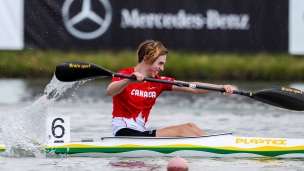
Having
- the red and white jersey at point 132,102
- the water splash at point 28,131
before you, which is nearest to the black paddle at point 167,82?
the red and white jersey at point 132,102

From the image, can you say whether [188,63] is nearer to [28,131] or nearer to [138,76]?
[28,131]

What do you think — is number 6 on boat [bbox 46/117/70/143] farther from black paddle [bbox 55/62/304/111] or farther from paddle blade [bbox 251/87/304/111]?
paddle blade [bbox 251/87/304/111]

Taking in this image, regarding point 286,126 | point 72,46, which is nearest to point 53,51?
point 72,46

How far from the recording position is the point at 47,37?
21.0 metres

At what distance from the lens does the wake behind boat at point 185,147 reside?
11.6 meters

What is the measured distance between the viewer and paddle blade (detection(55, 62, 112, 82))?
39.6 ft

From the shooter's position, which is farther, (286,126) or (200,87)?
(286,126)

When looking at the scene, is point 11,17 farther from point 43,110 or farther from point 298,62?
point 43,110

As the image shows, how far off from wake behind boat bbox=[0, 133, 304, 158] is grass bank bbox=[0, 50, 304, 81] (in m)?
9.95

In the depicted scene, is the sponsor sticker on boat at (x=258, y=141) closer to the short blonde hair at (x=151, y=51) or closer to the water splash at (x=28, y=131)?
the short blonde hair at (x=151, y=51)

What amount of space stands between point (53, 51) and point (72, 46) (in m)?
0.45

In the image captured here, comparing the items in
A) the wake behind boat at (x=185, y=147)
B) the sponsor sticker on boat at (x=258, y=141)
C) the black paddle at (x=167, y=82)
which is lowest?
the wake behind boat at (x=185, y=147)

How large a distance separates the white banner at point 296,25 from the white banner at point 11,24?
5989 millimetres

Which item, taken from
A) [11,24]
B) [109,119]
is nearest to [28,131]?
[109,119]
